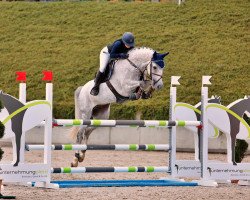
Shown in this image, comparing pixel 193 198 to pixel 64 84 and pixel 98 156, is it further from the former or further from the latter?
pixel 64 84

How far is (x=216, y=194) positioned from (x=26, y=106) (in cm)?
251

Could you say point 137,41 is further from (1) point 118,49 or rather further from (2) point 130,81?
(2) point 130,81

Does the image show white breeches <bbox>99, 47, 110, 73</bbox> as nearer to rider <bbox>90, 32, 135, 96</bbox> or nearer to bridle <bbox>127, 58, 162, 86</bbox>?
rider <bbox>90, 32, 135, 96</bbox>

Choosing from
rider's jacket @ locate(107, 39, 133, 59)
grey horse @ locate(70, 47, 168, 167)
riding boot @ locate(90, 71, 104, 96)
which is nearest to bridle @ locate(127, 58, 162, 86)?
grey horse @ locate(70, 47, 168, 167)

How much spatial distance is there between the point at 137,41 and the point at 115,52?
36.9 feet

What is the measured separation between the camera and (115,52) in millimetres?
14406

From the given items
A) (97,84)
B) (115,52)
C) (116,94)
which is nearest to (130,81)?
(116,94)

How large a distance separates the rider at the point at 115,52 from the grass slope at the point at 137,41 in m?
6.99

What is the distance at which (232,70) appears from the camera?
928 inches

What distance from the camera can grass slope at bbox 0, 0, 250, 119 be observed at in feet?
74.7

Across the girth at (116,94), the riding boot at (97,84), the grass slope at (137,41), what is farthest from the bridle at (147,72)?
the grass slope at (137,41)

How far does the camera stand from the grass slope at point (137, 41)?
22.8 metres

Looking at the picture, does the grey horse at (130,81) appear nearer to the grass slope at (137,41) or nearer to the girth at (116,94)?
the girth at (116,94)

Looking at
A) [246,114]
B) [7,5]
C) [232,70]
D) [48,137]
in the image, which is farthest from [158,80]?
[7,5]
